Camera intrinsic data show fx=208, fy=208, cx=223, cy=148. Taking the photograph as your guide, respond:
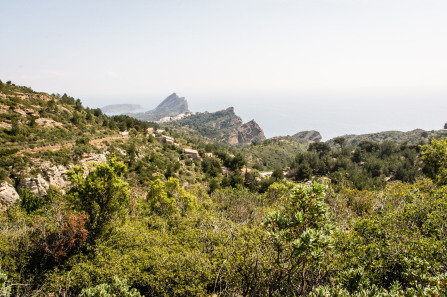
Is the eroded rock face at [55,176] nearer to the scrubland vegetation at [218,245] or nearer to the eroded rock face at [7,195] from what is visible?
the scrubland vegetation at [218,245]

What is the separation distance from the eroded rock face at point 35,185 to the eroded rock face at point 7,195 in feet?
4.23

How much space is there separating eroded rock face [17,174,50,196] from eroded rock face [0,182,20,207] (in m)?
1.29

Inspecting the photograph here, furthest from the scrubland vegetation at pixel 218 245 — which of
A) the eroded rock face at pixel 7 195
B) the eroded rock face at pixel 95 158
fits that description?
the eroded rock face at pixel 95 158

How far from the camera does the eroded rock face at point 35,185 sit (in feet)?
88.3

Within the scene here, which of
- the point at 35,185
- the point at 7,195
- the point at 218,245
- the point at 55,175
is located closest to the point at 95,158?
the point at 55,175

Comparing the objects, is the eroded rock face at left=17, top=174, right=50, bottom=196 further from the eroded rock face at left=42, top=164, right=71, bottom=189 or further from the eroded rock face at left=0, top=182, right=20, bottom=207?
the eroded rock face at left=0, top=182, right=20, bottom=207

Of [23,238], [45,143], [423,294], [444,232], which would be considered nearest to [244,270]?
[423,294]

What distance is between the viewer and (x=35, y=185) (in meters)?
27.7

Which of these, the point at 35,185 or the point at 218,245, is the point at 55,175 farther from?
the point at 218,245

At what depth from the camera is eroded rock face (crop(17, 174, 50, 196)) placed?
26.9 m

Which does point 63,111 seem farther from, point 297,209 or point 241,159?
point 297,209

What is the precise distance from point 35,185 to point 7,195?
3.12 m

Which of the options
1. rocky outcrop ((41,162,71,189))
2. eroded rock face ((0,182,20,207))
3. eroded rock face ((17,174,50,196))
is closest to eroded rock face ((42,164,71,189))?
rocky outcrop ((41,162,71,189))

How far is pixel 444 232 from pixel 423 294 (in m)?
6.90
